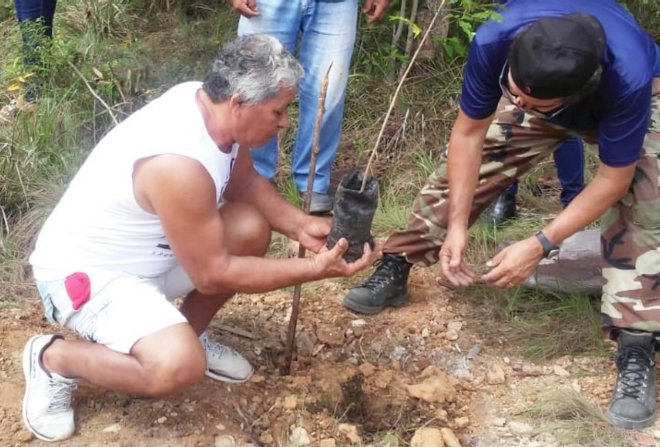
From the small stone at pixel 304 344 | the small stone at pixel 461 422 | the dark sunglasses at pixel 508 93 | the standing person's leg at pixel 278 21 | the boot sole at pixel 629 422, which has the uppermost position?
the dark sunglasses at pixel 508 93

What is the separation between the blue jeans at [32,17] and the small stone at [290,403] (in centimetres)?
Result: 238

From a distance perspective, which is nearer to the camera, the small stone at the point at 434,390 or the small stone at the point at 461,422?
the small stone at the point at 461,422

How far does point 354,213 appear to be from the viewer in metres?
2.41

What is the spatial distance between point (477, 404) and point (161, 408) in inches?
41.4

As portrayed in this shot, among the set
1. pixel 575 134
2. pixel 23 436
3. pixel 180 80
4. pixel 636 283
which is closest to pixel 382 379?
pixel 636 283

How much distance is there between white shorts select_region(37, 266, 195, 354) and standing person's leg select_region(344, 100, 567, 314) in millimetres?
1033

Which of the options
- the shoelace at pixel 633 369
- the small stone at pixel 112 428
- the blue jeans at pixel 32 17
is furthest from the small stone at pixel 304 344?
the blue jeans at pixel 32 17

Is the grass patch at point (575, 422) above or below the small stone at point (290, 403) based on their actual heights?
above

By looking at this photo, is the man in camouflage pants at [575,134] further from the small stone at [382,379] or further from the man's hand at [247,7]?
the man's hand at [247,7]

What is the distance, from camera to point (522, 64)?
2268 mm

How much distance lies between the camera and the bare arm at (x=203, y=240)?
7.32ft

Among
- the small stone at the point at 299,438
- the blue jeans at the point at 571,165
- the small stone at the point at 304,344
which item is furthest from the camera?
the blue jeans at the point at 571,165

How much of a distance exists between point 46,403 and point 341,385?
3.19 ft

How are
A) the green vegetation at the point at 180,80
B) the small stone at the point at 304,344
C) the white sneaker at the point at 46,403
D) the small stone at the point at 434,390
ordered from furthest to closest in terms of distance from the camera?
1. the green vegetation at the point at 180,80
2. the small stone at the point at 304,344
3. the small stone at the point at 434,390
4. the white sneaker at the point at 46,403
